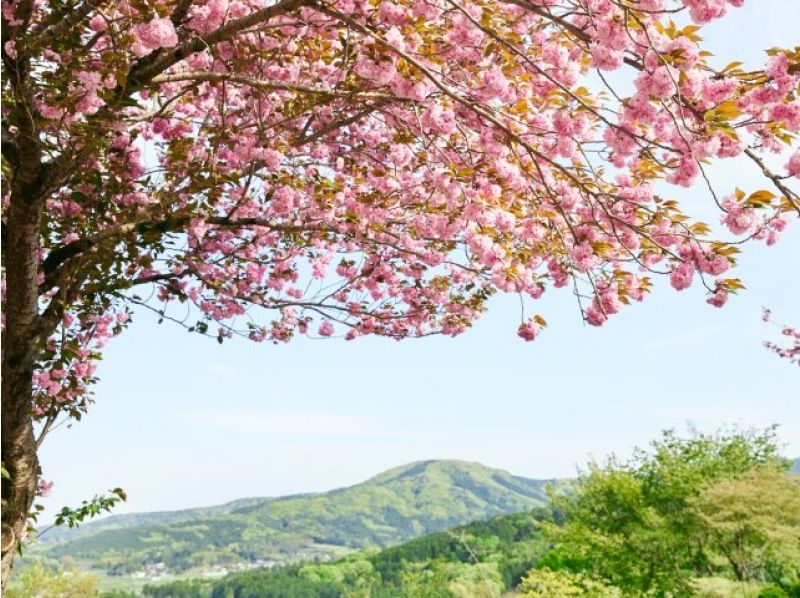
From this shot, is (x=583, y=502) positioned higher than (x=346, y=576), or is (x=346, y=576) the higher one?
(x=583, y=502)

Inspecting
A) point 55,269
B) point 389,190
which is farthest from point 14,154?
point 389,190

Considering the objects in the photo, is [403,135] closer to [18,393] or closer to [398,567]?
[18,393]

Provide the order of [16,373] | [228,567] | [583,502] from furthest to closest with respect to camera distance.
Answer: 1. [228,567]
2. [583,502]
3. [16,373]

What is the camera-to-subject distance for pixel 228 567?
199m

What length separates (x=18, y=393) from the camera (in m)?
5.86

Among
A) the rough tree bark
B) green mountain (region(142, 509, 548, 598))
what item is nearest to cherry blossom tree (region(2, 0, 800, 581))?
the rough tree bark

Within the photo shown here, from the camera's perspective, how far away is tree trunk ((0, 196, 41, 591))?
18.5 feet

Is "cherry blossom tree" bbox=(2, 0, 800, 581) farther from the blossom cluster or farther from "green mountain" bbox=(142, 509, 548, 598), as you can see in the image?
"green mountain" bbox=(142, 509, 548, 598)

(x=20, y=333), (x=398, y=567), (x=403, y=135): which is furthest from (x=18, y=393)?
(x=398, y=567)

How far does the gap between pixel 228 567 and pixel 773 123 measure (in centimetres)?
21519

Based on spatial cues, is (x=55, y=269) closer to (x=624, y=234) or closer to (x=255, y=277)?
(x=255, y=277)

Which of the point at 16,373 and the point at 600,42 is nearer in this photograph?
the point at 600,42

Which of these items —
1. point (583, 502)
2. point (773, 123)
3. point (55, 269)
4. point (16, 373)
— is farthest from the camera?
point (583, 502)

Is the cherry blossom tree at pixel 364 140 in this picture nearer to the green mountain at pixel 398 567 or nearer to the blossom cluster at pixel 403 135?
the blossom cluster at pixel 403 135
